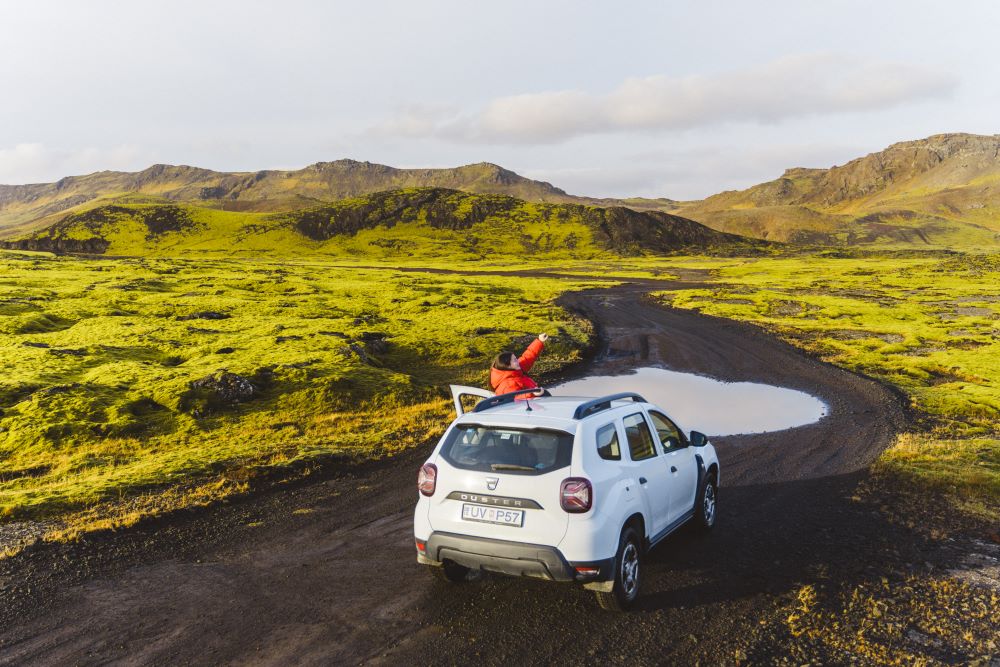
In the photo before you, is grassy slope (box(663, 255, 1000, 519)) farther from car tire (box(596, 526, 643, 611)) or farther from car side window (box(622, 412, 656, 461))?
car tire (box(596, 526, 643, 611))

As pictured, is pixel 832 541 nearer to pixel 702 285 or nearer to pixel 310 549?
pixel 310 549

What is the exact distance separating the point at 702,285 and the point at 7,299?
78789 millimetres

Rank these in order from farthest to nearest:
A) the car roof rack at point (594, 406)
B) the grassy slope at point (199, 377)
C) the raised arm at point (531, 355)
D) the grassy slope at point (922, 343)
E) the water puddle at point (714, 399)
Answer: the water puddle at point (714, 399) < the grassy slope at point (199, 377) < the grassy slope at point (922, 343) < the raised arm at point (531, 355) < the car roof rack at point (594, 406)

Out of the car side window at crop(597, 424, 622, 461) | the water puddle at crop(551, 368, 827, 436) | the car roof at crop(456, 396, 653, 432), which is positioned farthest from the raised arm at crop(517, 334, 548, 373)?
the water puddle at crop(551, 368, 827, 436)

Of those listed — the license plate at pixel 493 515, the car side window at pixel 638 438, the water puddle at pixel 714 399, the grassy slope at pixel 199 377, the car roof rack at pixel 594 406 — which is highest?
the car roof rack at pixel 594 406

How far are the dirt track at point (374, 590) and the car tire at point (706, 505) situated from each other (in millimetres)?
259

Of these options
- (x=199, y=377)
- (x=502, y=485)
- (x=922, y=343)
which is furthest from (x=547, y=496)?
(x=922, y=343)

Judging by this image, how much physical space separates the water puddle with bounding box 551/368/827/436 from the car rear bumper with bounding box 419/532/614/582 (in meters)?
12.0

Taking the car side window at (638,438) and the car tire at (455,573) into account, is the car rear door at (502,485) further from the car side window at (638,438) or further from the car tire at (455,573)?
the car side window at (638,438)

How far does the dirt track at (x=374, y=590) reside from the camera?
7.07m

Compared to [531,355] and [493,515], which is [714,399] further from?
[493,515]

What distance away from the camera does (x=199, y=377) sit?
2267 cm

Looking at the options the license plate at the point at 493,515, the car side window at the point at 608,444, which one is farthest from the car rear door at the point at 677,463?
the license plate at the point at 493,515

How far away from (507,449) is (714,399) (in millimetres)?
18343
